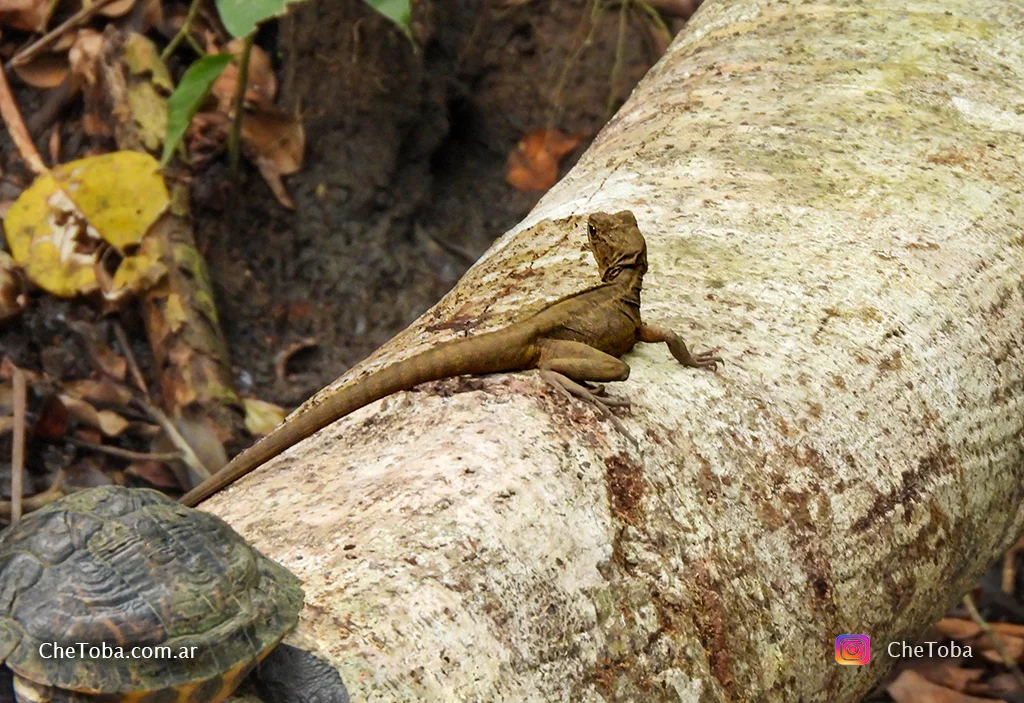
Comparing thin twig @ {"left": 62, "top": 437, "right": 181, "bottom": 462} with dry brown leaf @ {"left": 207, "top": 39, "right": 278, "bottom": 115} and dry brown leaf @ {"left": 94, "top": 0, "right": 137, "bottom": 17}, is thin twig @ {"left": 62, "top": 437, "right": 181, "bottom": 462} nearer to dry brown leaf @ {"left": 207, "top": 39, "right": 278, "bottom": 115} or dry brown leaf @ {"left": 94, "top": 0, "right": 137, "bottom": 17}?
dry brown leaf @ {"left": 207, "top": 39, "right": 278, "bottom": 115}

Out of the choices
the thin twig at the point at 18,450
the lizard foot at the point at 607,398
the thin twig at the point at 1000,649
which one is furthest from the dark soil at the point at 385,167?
the lizard foot at the point at 607,398

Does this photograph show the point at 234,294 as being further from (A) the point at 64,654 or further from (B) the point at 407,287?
(A) the point at 64,654

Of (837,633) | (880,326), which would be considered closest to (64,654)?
(837,633)

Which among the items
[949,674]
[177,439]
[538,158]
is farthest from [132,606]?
[538,158]

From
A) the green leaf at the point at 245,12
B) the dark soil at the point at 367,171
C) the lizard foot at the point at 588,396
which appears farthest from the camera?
the dark soil at the point at 367,171

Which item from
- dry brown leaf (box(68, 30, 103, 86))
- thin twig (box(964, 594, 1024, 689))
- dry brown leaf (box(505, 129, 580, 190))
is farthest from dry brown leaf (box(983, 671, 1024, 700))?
dry brown leaf (box(68, 30, 103, 86))

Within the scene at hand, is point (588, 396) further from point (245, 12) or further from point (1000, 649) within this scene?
point (1000, 649)

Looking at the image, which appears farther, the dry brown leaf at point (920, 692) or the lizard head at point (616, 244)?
the dry brown leaf at point (920, 692)

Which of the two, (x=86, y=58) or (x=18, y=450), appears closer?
(x=18, y=450)

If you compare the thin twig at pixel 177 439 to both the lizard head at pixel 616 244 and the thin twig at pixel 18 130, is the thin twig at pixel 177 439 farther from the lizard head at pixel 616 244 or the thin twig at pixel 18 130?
the lizard head at pixel 616 244
